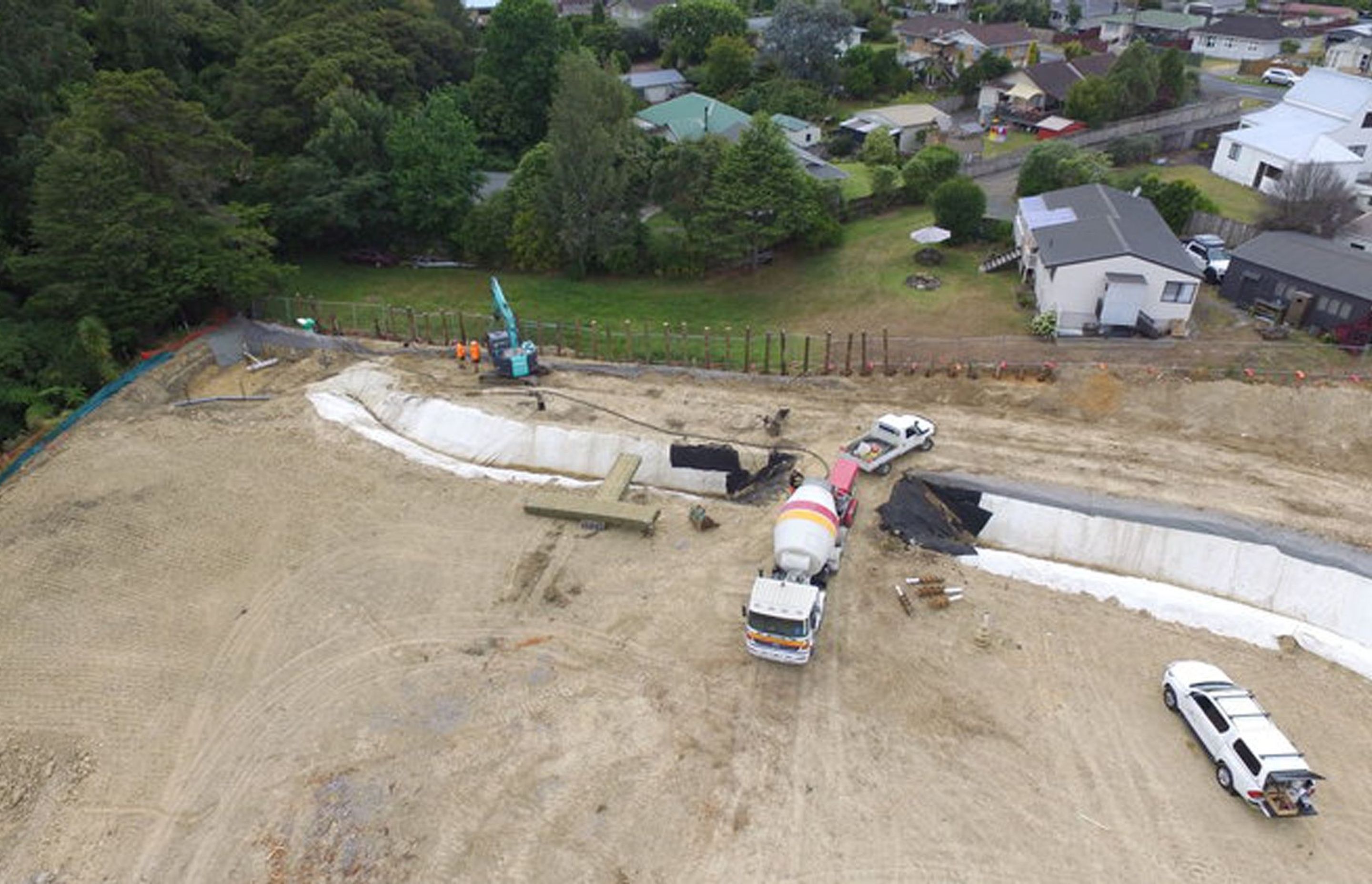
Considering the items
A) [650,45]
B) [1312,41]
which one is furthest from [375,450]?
[1312,41]

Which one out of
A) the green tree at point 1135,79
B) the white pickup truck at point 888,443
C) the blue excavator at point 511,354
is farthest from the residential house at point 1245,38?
the blue excavator at point 511,354

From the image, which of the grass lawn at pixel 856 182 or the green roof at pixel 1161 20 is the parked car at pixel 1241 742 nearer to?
the grass lawn at pixel 856 182

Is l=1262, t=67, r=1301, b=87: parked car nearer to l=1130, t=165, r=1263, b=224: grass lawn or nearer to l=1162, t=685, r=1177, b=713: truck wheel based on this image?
l=1130, t=165, r=1263, b=224: grass lawn

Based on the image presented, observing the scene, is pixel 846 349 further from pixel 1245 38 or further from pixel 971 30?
pixel 1245 38

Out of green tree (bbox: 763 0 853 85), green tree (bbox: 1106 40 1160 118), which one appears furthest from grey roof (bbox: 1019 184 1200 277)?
green tree (bbox: 763 0 853 85)

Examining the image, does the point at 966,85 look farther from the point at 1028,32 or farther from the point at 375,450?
the point at 375,450

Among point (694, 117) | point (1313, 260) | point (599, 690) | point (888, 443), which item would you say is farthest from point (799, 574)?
point (694, 117)
